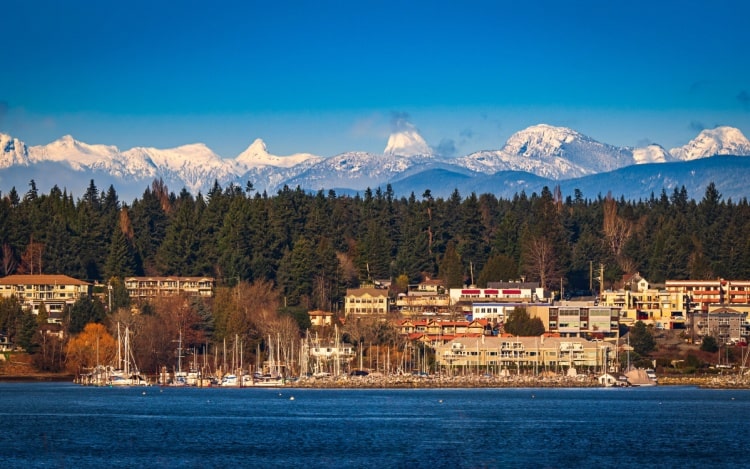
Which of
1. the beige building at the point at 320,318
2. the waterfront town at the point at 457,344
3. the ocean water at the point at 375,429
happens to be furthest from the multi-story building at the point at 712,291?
the ocean water at the point at 375,429

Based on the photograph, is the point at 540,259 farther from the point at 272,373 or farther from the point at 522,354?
the point at 272,373

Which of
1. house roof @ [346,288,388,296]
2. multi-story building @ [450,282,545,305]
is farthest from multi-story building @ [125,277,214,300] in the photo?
multi-story building @ [450,282,545,305]

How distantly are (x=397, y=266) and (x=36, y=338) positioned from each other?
1772 inches

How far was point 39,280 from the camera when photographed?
141 m

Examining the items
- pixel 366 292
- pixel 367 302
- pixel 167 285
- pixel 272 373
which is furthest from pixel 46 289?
pixel 367 302

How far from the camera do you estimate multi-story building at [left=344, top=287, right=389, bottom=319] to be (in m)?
139

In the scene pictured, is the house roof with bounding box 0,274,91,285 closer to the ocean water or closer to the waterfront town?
the waterfront town

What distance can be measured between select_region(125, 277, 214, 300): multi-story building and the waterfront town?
1.37ft

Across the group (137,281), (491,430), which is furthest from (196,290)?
(491,430)

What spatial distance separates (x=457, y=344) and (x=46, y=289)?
146 feet

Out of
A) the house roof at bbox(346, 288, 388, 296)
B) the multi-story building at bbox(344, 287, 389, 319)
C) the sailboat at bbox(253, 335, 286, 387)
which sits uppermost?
the house roof at bbox(346, 288, 388, 296)

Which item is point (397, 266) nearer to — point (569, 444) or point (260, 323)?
point (260, 323)

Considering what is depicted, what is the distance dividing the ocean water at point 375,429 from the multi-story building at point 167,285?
111 ft

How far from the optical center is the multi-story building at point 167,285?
142 metres
